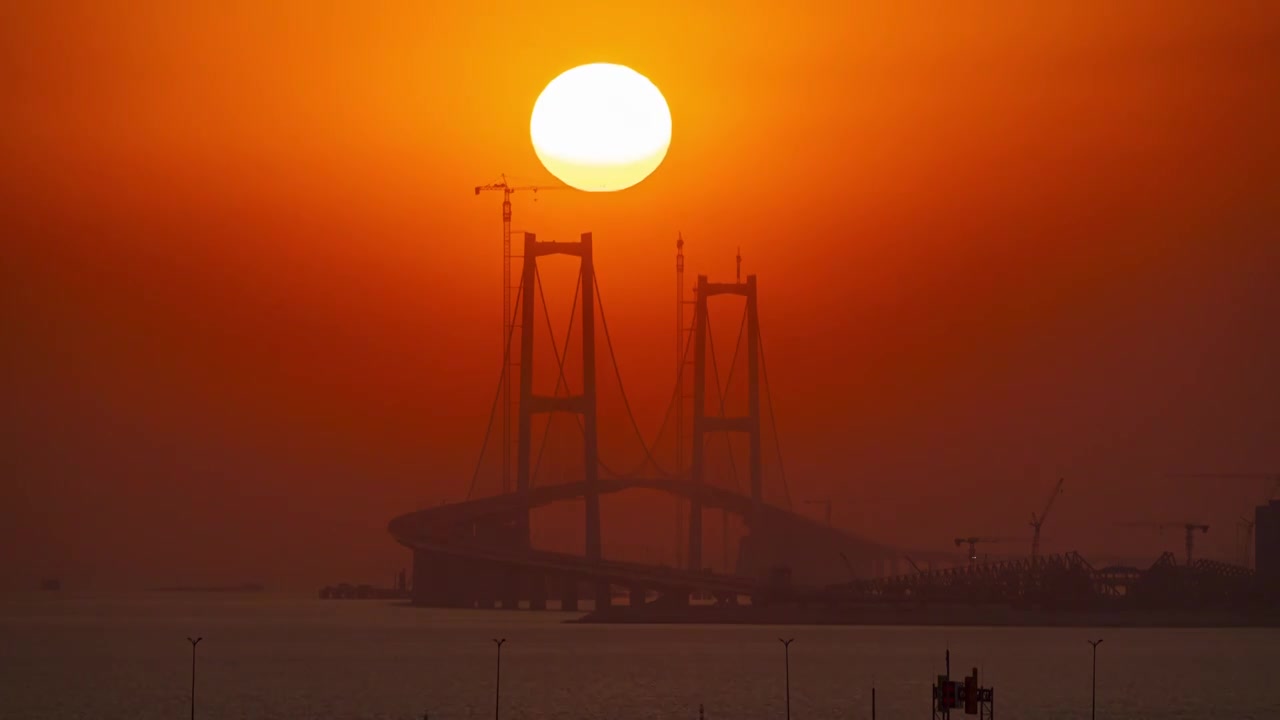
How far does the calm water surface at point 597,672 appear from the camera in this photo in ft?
221

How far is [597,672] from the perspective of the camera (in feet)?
283

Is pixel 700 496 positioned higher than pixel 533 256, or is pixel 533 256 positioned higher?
pixel 533 256

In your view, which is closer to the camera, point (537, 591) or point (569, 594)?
point (569, 594)

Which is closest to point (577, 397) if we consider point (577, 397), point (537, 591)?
point (577, 397)

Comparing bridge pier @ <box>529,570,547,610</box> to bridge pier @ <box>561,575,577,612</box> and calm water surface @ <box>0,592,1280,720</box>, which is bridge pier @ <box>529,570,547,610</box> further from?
calm water surface @ <box>0,592,1280,720</box>

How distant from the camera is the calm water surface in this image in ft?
221

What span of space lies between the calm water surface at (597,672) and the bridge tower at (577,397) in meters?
8.30

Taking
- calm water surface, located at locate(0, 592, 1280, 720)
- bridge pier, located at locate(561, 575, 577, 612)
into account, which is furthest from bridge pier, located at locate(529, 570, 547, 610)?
calm water surface, located at locate(0, 592, 1280, 720)

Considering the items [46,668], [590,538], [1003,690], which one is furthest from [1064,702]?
[590,538]

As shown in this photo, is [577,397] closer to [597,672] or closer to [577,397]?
[577,397]

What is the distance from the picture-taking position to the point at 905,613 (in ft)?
502

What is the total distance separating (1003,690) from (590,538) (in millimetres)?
57269

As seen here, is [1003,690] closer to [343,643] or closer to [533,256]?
[343,643]

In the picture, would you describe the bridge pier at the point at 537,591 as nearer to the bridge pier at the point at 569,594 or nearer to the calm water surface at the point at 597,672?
the bridge pier at the point at 569,594
